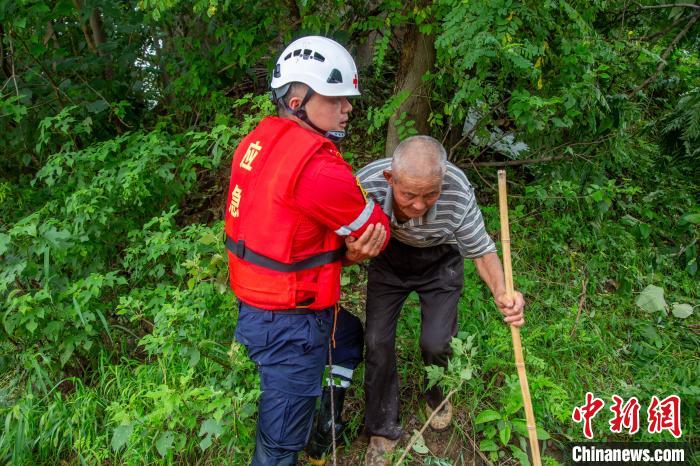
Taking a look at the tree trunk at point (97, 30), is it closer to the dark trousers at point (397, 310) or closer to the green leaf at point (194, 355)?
the green leaf at point (194, 355)

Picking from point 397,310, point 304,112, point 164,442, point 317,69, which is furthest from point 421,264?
point 164,442

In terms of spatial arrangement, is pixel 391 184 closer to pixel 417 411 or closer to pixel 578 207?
pixel 417 411

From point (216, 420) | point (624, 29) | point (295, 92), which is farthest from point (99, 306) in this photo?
point (624, 29)

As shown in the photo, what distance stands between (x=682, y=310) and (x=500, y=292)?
2.77 meters

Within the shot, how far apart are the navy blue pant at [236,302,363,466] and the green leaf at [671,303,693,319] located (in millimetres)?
3401

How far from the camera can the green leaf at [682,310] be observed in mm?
4629

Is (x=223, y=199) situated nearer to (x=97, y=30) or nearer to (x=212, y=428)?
(x=97, y=30)

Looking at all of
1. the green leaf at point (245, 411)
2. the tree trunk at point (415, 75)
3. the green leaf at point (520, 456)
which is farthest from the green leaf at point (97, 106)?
the green leaf at point (520, 456)

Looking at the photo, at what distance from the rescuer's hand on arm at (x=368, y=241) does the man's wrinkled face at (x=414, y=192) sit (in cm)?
20

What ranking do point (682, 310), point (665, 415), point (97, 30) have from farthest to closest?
point (97, 30) → point (682, 310) → point (665, 415)

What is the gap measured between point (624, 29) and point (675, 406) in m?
2.99

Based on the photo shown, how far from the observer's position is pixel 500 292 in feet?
9.07

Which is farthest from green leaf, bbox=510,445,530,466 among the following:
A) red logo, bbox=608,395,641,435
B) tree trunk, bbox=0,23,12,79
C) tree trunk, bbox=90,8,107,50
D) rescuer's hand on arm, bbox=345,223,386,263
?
tree trunk, bbox=0,23,12,79

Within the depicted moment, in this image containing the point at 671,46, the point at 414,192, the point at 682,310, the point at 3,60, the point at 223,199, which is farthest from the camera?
the point at 223,199
